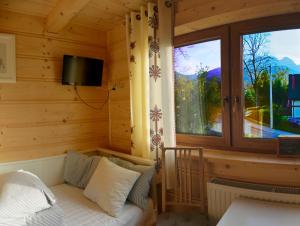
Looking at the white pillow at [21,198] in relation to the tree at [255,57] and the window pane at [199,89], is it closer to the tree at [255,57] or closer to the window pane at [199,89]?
the window pane at [199,89]

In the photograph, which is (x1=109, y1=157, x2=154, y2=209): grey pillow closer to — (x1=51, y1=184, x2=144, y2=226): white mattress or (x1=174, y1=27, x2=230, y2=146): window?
(x1=51, y1=184, x2=144, y2=226): white mattress

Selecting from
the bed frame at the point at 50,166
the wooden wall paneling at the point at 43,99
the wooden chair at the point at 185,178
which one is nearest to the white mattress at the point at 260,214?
the wooden chair at the point at 185,178

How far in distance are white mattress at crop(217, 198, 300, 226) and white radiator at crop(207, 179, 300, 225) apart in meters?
0.05

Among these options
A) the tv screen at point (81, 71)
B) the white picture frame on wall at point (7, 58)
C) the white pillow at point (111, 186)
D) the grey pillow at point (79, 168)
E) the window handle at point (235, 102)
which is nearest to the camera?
the white pillow at point (111, 186)

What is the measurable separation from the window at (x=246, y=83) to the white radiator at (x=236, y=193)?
38 centimetres

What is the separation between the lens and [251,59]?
212cm

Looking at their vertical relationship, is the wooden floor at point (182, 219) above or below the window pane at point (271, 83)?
below

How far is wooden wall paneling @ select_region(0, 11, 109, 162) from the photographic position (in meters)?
2.48

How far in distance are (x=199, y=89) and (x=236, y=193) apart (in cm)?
104

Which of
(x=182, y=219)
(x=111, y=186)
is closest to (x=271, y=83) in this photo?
(x=182, y=219)

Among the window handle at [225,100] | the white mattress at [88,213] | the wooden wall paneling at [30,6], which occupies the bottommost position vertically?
the white mattress at [88,213]

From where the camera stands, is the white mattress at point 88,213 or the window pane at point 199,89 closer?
the white mattress at point 88,213

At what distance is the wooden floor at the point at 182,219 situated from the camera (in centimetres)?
180

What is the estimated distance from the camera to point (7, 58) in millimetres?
2420
